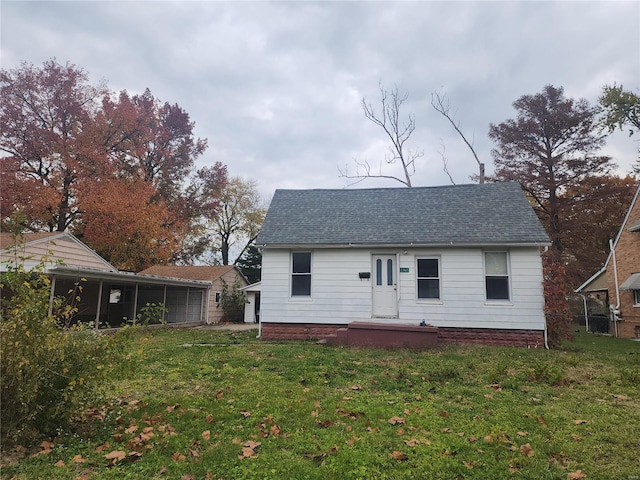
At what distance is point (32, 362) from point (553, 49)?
58.6 feet

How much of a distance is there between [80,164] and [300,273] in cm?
1835

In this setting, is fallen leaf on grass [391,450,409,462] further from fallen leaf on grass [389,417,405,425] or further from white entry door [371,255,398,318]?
white entry door [371,255,398,318]

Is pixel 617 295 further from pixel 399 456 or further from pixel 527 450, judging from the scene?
pixel 399 456

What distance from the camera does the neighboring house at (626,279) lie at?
15.8 m

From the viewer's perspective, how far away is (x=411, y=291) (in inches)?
464

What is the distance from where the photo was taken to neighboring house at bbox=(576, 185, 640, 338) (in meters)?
Answer: 15.8

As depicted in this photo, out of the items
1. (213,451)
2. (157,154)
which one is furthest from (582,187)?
(157,154)

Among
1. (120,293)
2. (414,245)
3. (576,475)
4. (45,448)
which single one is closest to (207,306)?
(120,293)

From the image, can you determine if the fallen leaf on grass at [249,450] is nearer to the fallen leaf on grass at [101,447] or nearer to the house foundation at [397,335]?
the fallen leaf on grass at [101,447]

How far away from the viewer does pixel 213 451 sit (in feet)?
11.7

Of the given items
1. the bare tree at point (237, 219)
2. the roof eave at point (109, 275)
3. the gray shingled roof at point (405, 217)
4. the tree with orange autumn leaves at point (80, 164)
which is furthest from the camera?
the bare tree at point (237, 219)

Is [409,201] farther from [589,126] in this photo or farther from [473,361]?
[589,126]

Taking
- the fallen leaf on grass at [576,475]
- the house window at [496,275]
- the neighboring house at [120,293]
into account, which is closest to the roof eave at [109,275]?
the neighboring house at [120,293]

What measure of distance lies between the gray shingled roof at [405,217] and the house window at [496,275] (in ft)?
1.85
